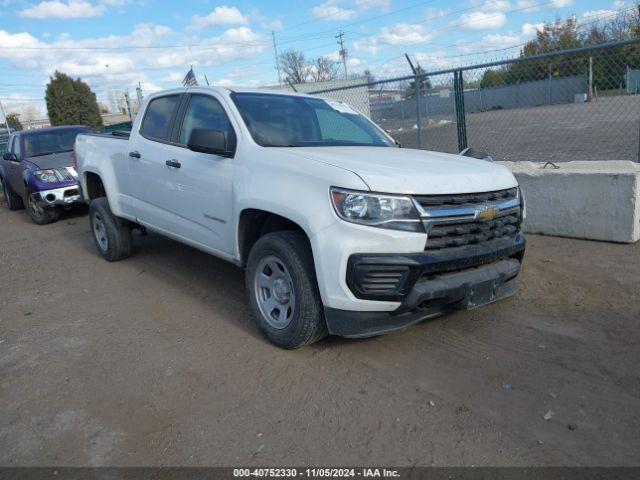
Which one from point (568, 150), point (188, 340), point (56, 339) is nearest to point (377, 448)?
point (188, 340)

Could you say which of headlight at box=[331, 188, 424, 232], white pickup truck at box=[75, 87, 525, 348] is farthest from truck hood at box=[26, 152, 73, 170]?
headlight at box=[331, 188, 424, 232]

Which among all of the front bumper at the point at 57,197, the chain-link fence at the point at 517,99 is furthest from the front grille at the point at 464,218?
the front bumper at the point at 57,197

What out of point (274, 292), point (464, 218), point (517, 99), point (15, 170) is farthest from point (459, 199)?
point (15, 170)

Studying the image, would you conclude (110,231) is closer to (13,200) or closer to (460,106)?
(460,106)

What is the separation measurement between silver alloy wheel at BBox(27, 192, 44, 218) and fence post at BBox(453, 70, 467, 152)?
24.1ft

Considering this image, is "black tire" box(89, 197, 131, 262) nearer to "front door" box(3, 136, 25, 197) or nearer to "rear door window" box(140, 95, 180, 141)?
"rear door window" box(140, 95, 180, 141)

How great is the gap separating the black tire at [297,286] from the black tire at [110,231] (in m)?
3.05

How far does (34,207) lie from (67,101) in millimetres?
25151

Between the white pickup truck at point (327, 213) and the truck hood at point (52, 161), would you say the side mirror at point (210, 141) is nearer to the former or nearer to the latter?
the white pickup truck at point (327, 213)

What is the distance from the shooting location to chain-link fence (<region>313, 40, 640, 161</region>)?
732 centimetres

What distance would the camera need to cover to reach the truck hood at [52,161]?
31.0 feet

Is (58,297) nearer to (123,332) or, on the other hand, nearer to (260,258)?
(123,332)

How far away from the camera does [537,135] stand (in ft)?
47.4

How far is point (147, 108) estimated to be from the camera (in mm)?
5516
